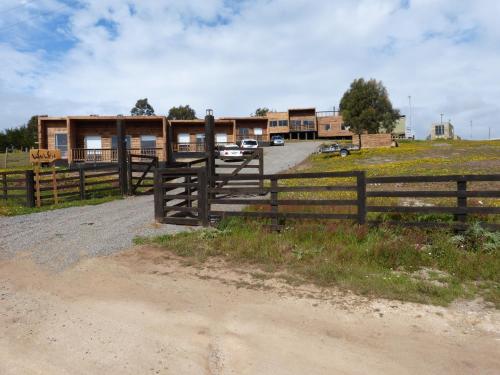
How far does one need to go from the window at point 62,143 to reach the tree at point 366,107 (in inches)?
1192

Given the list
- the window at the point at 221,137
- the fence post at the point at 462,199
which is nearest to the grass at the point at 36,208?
the fence post at the point at 462,199

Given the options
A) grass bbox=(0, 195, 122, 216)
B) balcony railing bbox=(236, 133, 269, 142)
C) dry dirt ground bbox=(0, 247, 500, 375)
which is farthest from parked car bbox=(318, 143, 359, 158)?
dry dirt ground bbox=(0, 247, 500, 375)

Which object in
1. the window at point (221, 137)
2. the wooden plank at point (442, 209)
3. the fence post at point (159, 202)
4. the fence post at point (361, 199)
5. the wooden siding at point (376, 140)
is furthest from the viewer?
the wooden siding at point (376, 140)

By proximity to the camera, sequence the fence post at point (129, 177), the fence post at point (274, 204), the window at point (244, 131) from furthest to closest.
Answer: the window at point (244, 131) → the fence post at point (129, 177) → the fence post at point (274, 204)

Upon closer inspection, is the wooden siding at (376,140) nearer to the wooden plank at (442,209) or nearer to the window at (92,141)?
the window at (92,141)

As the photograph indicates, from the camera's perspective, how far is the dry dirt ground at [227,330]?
12.7 feet

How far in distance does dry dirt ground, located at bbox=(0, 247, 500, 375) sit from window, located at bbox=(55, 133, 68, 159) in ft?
116

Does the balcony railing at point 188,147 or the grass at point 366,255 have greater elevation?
the balcony railing at point 188,147

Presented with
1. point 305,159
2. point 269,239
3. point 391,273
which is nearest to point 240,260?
point 269,239

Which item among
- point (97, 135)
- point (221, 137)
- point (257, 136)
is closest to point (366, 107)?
point (257, 136)

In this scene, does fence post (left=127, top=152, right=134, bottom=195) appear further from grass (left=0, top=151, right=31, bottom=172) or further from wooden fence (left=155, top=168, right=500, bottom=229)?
grass (left=0, top=151, right=31, bottom=172)

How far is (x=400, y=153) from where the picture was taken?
123 feet

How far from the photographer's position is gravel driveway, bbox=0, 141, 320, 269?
820cm

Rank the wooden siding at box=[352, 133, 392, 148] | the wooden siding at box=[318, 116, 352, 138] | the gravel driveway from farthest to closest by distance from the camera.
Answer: the wooden siding at box=[318, 116, 352, 138]
the wooden siding at box=[352, 133, 392, 148]
the gravel driveway
